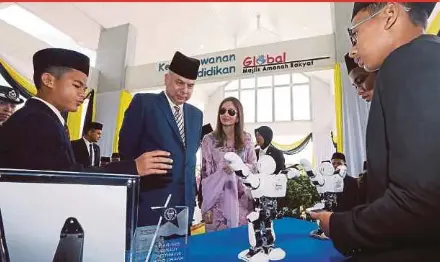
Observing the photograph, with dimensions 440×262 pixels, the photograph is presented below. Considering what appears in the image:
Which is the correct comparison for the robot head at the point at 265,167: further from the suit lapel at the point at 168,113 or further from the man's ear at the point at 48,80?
the man's ear at the point at 48,80

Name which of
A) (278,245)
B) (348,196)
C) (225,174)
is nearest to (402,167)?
(278,245)

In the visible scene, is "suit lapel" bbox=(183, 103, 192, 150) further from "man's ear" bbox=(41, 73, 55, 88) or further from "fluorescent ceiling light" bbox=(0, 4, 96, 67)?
"fluorescent ceiling light" bbox=(0, 4, 96, 67)

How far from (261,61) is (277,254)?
427cm

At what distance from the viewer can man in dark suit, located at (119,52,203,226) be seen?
4.98 ft

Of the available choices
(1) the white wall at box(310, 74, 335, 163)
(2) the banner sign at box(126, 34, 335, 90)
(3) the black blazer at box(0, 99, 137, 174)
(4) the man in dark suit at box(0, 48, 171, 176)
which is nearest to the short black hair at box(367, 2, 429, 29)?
(4) the man in dark suit at box(0, 48, 171, 176)

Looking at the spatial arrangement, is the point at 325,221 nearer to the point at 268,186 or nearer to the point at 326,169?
the point at 268,186

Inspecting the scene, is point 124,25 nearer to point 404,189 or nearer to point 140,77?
point 140,77

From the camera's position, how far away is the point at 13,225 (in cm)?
55

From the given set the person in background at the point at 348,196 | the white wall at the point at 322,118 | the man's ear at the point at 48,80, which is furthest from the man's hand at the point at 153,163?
the white wall at the point at 322,118

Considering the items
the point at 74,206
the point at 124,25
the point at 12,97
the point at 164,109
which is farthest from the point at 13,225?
the point at 124,25

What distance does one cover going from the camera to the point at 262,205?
106cm

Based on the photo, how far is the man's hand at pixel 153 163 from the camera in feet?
3.07

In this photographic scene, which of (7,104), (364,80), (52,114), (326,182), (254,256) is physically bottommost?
(254,256)

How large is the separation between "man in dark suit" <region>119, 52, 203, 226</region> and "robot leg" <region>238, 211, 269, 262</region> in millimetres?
494
